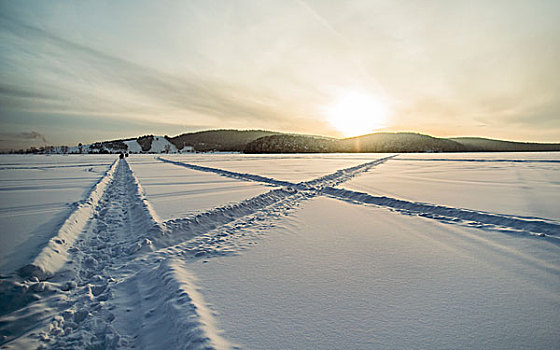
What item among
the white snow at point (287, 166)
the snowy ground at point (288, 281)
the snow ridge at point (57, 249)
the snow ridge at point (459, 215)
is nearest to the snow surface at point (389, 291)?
the snowy ground at point (288, 281)

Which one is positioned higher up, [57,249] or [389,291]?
[389,291]

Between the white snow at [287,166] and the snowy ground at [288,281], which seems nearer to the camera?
the snowy ground at [288,281]

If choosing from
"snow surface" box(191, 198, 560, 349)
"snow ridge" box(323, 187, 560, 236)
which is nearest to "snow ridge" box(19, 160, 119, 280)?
"snow surface" box(191, 198, 560, 349)

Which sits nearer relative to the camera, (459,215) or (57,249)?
(57,249)

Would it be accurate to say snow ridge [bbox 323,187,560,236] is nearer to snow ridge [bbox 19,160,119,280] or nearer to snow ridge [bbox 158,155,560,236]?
snow ridge [bbox 158,155,560,236]

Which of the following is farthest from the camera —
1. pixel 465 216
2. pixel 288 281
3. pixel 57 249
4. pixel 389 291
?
pixel 465 216

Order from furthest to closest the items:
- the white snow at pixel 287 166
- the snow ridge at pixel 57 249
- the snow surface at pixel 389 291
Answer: the white snow at pixel 287 166 < the snow ridge at pixel 57 249 < the snow surface at pixel 389 291

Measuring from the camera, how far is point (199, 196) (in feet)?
24.1

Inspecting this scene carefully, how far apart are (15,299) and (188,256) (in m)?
1.67

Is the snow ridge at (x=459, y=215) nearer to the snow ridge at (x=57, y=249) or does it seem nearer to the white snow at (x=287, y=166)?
the snow ridge at (x=57, y=249)

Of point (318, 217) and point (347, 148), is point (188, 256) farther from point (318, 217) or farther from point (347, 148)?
point (347, 148)

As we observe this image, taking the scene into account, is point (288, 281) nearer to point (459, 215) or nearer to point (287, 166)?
point (459, 215)

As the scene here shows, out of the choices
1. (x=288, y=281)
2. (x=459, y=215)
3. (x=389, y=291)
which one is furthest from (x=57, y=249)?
(x=459, y=215)

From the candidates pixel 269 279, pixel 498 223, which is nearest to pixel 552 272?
pixel 498 223
